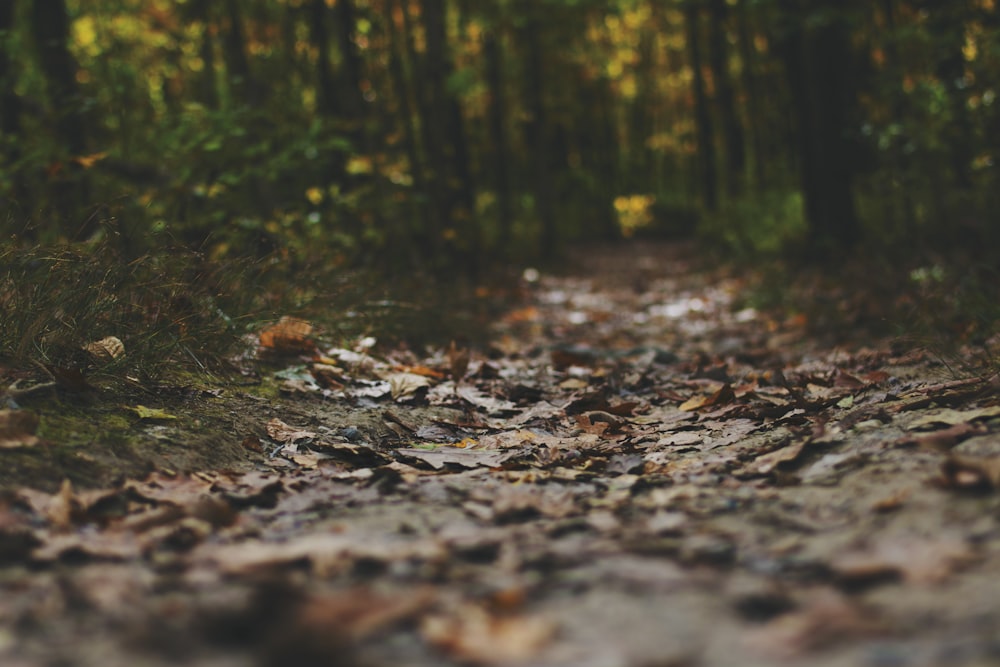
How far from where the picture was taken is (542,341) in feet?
23.6

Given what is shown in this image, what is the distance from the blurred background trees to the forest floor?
1.38m

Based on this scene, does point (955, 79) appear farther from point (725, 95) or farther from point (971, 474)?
point (725, 95)

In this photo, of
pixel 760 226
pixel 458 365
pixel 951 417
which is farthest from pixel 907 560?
pixel 760 226

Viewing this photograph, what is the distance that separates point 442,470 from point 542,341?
14.2 ft

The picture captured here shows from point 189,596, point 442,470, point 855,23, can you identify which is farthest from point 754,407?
point 855,23

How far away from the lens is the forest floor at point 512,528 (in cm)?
141

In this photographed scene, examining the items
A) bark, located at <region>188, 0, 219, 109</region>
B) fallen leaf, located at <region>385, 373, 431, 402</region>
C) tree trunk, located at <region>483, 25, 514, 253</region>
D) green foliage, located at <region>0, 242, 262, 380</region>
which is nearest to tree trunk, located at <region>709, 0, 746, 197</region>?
tree trunk, located at <region>483, 25, 514, 253</region>

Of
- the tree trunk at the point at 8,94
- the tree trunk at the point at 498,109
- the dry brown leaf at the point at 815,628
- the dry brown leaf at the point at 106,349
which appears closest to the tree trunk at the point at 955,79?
the dry brown leaf at the point at 106,349

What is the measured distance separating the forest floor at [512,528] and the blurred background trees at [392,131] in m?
1.38

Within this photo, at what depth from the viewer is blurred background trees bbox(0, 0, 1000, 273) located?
628 cm

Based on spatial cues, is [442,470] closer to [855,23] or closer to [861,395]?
[861,395]

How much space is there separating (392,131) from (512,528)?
13.2 meters

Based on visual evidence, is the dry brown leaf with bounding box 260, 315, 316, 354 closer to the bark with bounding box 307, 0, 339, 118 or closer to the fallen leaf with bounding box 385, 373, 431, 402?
the fallen leaf with bounding box 385, 373, 431, 402

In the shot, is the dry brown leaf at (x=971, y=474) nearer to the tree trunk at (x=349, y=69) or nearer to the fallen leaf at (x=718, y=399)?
the fallen leaf at (x=718, y=399)
